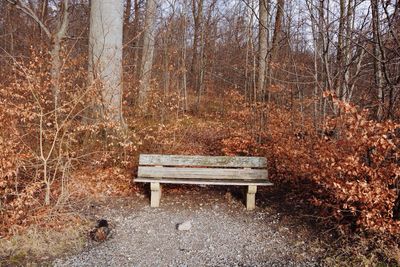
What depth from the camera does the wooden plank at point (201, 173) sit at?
227 inches

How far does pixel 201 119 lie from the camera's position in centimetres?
1258

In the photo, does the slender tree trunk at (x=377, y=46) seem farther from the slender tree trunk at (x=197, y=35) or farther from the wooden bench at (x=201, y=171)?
the slender tree trunk at (x=197, y=35)

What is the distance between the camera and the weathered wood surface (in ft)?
18.9

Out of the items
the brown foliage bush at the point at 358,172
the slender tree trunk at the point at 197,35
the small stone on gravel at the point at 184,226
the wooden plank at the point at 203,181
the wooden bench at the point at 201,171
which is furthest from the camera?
the slender tree trunk at the point at 197,35

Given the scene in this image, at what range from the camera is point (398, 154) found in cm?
395

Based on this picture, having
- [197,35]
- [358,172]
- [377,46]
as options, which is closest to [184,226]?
[358,172]

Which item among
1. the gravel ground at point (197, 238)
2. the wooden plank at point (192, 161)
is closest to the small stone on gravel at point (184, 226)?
the gravel ground at point (197, 238)

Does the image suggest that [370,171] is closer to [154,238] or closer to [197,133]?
[154,238]

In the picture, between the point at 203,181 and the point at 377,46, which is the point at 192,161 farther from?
the point at 377,46

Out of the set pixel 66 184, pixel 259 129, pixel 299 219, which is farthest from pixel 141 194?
pixel 259 129

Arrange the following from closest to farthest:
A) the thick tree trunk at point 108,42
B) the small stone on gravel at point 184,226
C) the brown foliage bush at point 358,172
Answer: the brown foliage bush at point 358,172
the small stone on gravel at point 184,226
the thick tree trunk at point 108,42

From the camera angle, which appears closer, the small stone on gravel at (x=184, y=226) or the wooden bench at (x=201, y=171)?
the small stone on gravel at (x=184, y=226)

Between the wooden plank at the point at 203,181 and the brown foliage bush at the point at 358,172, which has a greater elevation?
the brown foliage bush at the point at 358,172

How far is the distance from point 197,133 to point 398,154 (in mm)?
6654
